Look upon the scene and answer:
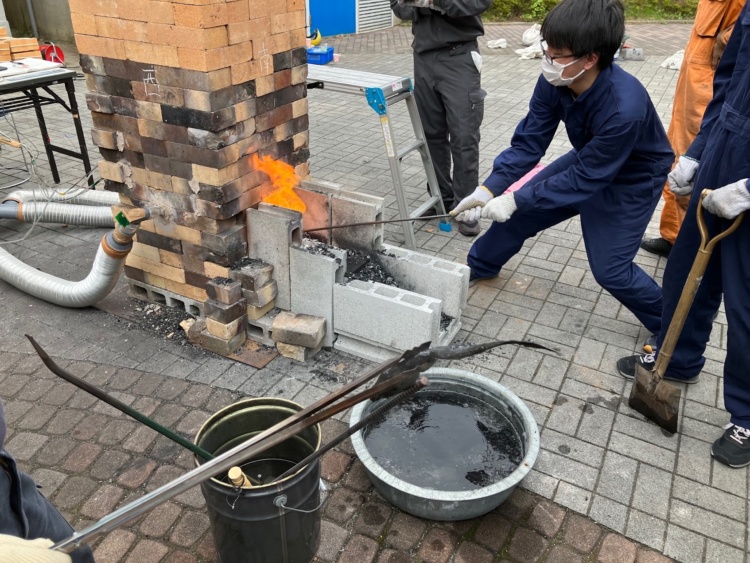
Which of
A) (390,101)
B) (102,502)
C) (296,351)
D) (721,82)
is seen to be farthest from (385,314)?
(721,82)

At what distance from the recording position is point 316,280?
3656 millimetres

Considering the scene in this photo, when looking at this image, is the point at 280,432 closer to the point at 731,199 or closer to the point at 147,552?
the point at 147,552

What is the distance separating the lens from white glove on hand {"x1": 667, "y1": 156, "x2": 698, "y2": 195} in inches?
134

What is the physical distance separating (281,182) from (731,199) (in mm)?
2583

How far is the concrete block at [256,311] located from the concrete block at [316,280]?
16 centimetres

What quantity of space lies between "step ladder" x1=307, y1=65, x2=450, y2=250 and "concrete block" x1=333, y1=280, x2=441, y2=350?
1475mm

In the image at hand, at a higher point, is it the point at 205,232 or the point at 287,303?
the point at 205,232

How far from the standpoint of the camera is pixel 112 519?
1.43 metres

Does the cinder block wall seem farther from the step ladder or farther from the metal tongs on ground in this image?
the metal tongs on ground

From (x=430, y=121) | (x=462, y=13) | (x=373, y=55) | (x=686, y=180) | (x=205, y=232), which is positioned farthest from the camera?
(x=373, y=55)

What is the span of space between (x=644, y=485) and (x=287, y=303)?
7.46 ft

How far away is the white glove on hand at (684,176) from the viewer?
340 centimetres

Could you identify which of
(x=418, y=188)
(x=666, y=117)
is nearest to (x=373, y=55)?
(x=666, y=117)

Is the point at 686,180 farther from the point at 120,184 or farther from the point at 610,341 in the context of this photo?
the point at 120,184
